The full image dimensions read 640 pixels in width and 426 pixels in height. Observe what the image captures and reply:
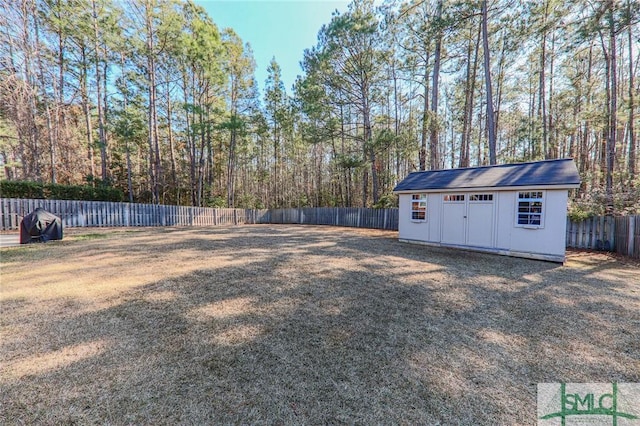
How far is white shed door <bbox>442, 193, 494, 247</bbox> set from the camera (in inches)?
279

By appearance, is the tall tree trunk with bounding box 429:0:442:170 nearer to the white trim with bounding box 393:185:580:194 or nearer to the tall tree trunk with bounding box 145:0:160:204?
the white trim with bounding box 393:185:580:194

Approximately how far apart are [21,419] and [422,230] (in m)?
8.98

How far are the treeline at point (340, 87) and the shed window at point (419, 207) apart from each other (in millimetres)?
4291

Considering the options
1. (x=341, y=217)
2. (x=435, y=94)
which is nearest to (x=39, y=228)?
(x=341, y=217)

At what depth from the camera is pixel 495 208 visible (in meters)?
6.94

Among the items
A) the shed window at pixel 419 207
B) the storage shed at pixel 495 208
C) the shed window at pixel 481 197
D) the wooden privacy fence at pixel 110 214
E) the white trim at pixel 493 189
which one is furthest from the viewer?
the wooden privacy fence at pixel 110 214

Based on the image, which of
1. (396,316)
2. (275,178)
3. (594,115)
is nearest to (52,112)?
(275,178)

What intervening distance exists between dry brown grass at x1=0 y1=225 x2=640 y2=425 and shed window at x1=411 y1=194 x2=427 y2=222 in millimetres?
3867

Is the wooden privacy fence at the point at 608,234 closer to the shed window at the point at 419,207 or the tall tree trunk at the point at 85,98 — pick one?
the shed window at the point at 419,207

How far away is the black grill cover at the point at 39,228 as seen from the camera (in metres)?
6.58

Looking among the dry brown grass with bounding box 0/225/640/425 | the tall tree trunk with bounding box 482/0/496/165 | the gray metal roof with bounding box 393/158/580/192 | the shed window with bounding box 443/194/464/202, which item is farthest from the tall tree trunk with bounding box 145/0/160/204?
the tall tree trunk with bounding box 482/0/496/165

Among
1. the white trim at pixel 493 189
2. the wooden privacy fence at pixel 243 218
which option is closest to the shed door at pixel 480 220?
the white trim at pixel 493 189

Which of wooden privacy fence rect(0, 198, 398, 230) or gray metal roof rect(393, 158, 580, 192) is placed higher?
gray metal roof rect(393, 158, 580, 192)

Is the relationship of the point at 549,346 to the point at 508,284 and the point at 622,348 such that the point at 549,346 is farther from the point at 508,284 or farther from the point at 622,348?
the point at 508,284
